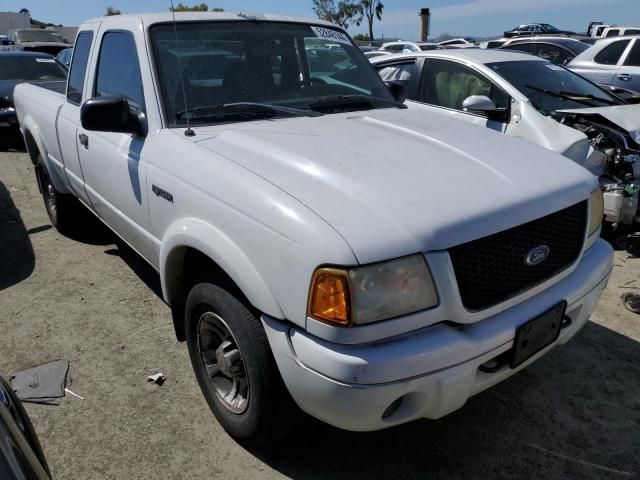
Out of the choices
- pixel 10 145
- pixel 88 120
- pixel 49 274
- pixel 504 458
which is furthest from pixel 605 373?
pixel 10 145

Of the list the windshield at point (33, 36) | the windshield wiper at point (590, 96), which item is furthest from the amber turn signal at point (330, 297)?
the windshield at point (33, 36)

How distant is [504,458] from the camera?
8.04 feet

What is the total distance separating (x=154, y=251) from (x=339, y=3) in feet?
183

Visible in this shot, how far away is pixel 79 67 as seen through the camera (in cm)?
401

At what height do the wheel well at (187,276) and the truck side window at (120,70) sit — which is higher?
the truck side window at (120,70)

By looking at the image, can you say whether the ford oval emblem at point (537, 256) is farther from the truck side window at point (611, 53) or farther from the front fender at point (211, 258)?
the truck side window at point (611, 53)

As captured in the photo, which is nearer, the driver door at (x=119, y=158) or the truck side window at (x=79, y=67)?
the driver door at (x=119, y=158)

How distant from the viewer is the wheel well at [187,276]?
235 centimetres

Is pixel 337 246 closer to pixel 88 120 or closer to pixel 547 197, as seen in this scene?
pixel 547 197

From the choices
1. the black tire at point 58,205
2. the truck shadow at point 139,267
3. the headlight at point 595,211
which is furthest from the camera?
the black tire at point 58,205

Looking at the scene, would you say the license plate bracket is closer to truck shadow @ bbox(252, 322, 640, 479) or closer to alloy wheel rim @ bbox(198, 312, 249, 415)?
truck shadow @ bbox(252, 322, 640, 479)

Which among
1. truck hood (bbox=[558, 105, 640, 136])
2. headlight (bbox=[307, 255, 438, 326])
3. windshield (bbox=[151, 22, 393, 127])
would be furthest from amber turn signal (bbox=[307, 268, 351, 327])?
truck hood (bbox=[558, 105, 640, 136])

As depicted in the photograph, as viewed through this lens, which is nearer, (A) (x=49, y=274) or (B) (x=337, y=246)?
(B) (x=337, y=246)

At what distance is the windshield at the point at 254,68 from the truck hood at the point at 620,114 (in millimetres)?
2596
